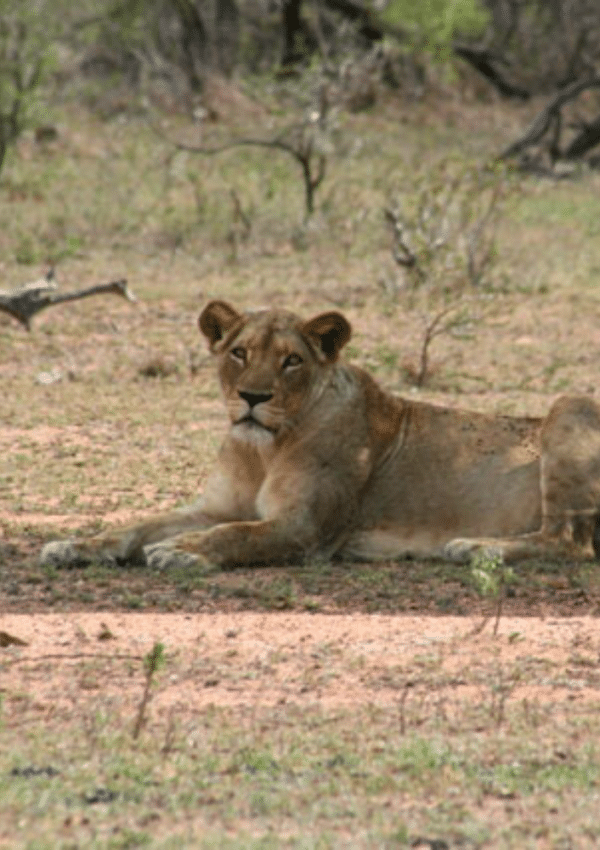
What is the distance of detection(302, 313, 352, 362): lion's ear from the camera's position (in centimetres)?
679

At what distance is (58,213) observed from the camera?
16.0 metres

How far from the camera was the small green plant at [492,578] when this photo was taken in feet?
18.7

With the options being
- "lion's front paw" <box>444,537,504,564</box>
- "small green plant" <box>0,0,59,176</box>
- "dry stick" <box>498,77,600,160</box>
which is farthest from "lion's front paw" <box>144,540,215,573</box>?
"dry stick" <box>498,77,600,160</box>

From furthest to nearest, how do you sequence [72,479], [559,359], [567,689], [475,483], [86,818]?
[559,359] → [72,479] → [475,483] → [567,689] → [86,818]

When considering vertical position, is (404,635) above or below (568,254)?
above

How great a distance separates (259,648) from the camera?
5418 millimetres

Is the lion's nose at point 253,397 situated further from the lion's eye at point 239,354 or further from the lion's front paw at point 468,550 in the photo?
the lion's front paw at point 468,550

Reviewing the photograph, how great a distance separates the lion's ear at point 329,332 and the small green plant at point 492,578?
831mm

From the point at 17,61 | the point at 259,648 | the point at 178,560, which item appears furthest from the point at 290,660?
the point at 17,61

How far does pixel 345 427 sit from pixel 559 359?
5041 millimetres

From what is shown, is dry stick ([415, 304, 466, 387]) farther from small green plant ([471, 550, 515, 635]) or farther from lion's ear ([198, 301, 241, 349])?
small green plant ([471, 550, 515, 635])

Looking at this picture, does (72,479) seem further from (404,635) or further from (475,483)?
(404,635)

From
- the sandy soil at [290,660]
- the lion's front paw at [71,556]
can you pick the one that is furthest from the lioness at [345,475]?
the sandy soil at [290,660]

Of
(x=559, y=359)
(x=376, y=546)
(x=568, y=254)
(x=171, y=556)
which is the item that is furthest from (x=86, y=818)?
(x=568, y=254)
